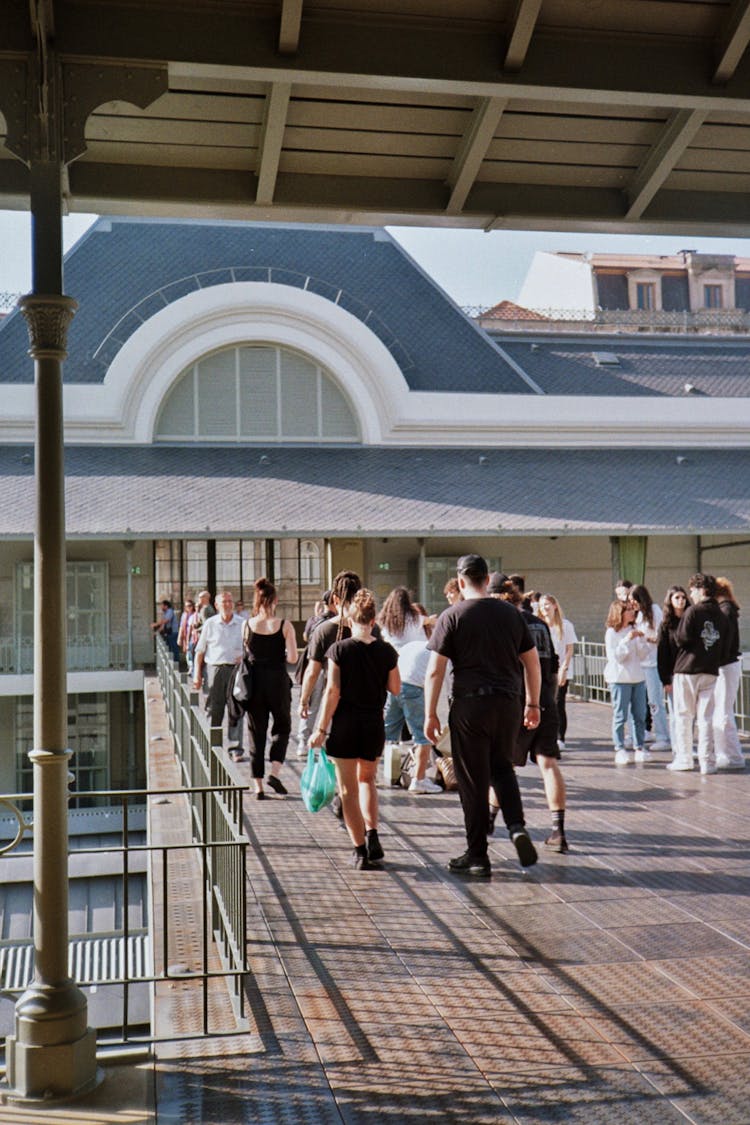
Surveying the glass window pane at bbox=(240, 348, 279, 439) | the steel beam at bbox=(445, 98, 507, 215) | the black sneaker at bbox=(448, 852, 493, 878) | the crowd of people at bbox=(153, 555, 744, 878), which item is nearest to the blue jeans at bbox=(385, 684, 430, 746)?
the crowd of people at bbox=(153, 555, 744, 878)

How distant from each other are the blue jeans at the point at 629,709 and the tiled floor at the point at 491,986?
3.01 meters

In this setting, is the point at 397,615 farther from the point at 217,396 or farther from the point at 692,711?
the point at 217,396

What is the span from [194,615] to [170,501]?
5390 millimetres

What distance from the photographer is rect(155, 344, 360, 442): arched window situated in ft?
86.7

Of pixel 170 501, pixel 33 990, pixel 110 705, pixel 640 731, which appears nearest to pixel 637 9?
pixel 33 990

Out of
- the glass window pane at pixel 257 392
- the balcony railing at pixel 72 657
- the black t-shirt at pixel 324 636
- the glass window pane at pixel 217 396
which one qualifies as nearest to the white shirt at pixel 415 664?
the black t-shirt at pixel 324 636

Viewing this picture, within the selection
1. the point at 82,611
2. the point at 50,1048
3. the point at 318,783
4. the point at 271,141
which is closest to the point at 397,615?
the point at 318,783

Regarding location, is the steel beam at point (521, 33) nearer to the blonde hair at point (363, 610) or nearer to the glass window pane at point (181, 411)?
the blonde hair at point (363, 610)

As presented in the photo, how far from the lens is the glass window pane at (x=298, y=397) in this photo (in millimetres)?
26641

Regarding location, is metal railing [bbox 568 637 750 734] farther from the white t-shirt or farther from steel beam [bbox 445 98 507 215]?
steel beam [bbox 445 98 507 215]

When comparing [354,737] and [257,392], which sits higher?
[257,392]

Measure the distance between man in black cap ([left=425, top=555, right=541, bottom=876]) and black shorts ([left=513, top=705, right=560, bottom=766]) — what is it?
49 cm

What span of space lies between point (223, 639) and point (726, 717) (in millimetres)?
4865

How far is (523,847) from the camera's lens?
700cm
